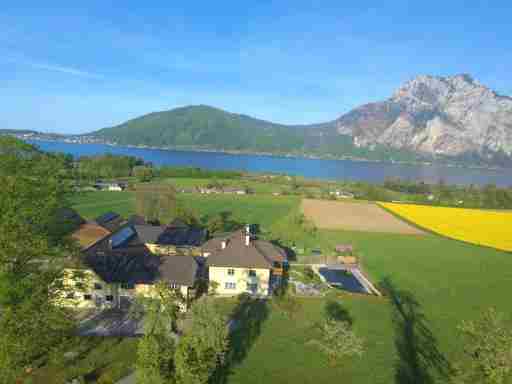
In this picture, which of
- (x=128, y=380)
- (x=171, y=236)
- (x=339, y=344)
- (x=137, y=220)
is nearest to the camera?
(x=128, y=380)

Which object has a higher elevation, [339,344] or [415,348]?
[339,344]

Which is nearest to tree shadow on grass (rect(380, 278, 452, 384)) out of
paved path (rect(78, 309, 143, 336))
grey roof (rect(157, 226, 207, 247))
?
paved path (rect(78, 309, 143, 336))

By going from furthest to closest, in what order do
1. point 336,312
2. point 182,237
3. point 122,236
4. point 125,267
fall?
point 182,237, point 122,236, point 125,267, point 336,312

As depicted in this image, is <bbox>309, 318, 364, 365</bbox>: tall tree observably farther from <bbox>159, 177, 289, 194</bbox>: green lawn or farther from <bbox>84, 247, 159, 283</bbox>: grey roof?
<bbox>159, 177, 289, 194</bbox>: green lawn

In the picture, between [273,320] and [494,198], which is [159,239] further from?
[494,198]

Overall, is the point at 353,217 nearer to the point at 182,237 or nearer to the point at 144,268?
the point at 182,237

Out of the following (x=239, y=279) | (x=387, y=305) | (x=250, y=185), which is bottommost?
(x=387, y=305)

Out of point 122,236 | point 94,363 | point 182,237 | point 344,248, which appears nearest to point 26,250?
point 94,363
